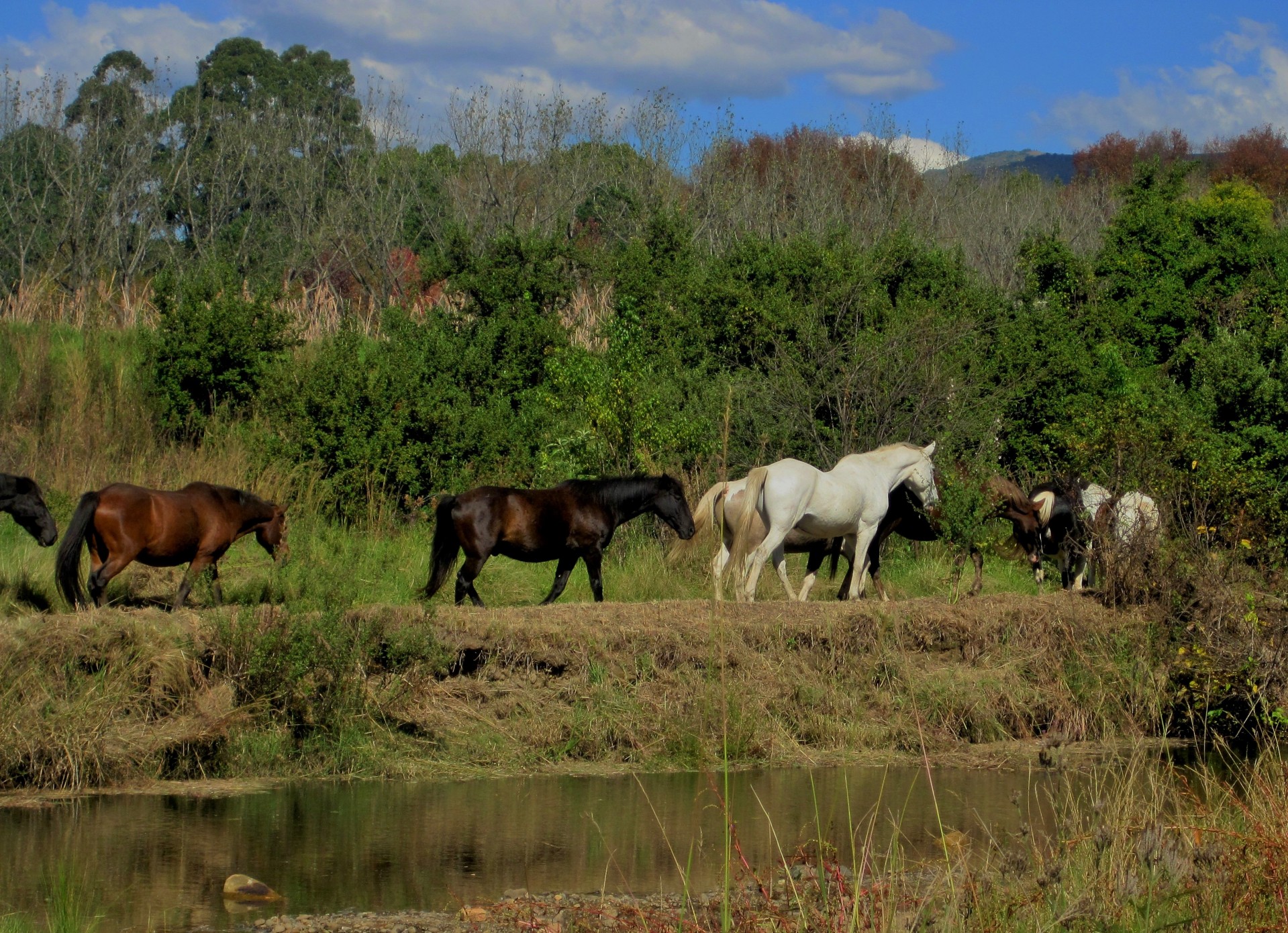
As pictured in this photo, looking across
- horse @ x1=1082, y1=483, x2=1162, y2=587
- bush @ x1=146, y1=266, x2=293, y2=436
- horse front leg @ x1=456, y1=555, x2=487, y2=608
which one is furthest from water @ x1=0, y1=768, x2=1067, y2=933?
bush @ x1=146, y1=266, x2=293, y2=436

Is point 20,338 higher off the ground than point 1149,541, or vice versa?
point 20,338

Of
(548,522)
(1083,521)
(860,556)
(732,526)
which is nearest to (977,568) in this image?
(1083,521)

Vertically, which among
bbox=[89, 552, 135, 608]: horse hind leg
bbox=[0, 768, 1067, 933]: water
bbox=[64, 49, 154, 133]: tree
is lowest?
bbox=[0, 768, 1067, 933]: water

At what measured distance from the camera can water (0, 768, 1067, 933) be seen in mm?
6988

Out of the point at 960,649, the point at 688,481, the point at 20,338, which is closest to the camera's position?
the point at 960,649

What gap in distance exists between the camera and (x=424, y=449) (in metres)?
16.9

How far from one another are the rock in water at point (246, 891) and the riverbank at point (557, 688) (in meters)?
2.22

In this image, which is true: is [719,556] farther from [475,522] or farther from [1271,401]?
[1271,401]

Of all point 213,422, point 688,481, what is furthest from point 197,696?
point 213,422

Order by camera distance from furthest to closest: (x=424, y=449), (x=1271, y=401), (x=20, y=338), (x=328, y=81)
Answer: (x=328, y=81)
(x=20, y=338)
(x=424, y=449)
(x=1271, y=401)

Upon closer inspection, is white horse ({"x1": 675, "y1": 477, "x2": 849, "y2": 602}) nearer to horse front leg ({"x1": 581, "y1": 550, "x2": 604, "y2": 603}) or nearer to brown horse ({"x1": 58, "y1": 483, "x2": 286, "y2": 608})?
horse front leg ({"x1": 581, "y1": 550, "x2": 604, "y2": 603})

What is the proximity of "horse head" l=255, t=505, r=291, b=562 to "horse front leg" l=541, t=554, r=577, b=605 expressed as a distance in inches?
95.2

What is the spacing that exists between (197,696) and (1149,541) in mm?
7848

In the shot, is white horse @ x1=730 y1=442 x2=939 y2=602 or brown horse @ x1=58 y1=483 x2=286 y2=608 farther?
white horse @ x1=730 y1=442 x2=939 y2=602
